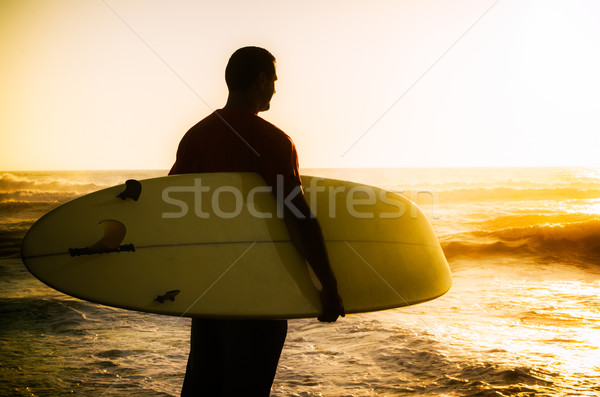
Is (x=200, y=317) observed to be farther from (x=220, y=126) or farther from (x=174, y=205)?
(x=220, y=126)

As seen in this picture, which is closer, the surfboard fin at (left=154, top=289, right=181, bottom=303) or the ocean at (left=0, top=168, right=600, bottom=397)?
the surfboard fin at (left=154, top=289, right=181, bottom=303)

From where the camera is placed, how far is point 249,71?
158cm

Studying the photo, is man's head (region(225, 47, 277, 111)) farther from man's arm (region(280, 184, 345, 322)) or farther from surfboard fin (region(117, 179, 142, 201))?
surfboard fin (region(117, 179, 142, 201))

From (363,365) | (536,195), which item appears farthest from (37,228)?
(536,195)

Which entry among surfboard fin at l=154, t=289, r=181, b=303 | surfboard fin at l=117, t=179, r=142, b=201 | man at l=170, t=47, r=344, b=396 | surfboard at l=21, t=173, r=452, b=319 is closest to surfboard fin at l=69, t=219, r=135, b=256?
surfboard at l=21, t=173, r=452, b=319

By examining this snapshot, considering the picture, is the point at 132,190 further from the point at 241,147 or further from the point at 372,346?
the point at 372,346

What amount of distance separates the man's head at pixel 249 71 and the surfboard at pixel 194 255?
0.29 meters

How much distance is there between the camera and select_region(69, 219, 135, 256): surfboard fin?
1782 millimetres

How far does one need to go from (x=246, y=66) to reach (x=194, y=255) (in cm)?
75

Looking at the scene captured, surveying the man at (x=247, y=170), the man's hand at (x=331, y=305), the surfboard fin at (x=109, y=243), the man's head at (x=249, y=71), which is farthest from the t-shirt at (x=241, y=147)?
the surfboard fin at (x=109, y=243)

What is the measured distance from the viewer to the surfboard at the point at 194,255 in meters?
1.67

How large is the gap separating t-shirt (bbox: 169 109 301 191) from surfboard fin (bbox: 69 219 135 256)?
1.65ft

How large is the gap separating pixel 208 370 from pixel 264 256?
0.46 metres

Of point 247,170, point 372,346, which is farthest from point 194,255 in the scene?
point 372,346
